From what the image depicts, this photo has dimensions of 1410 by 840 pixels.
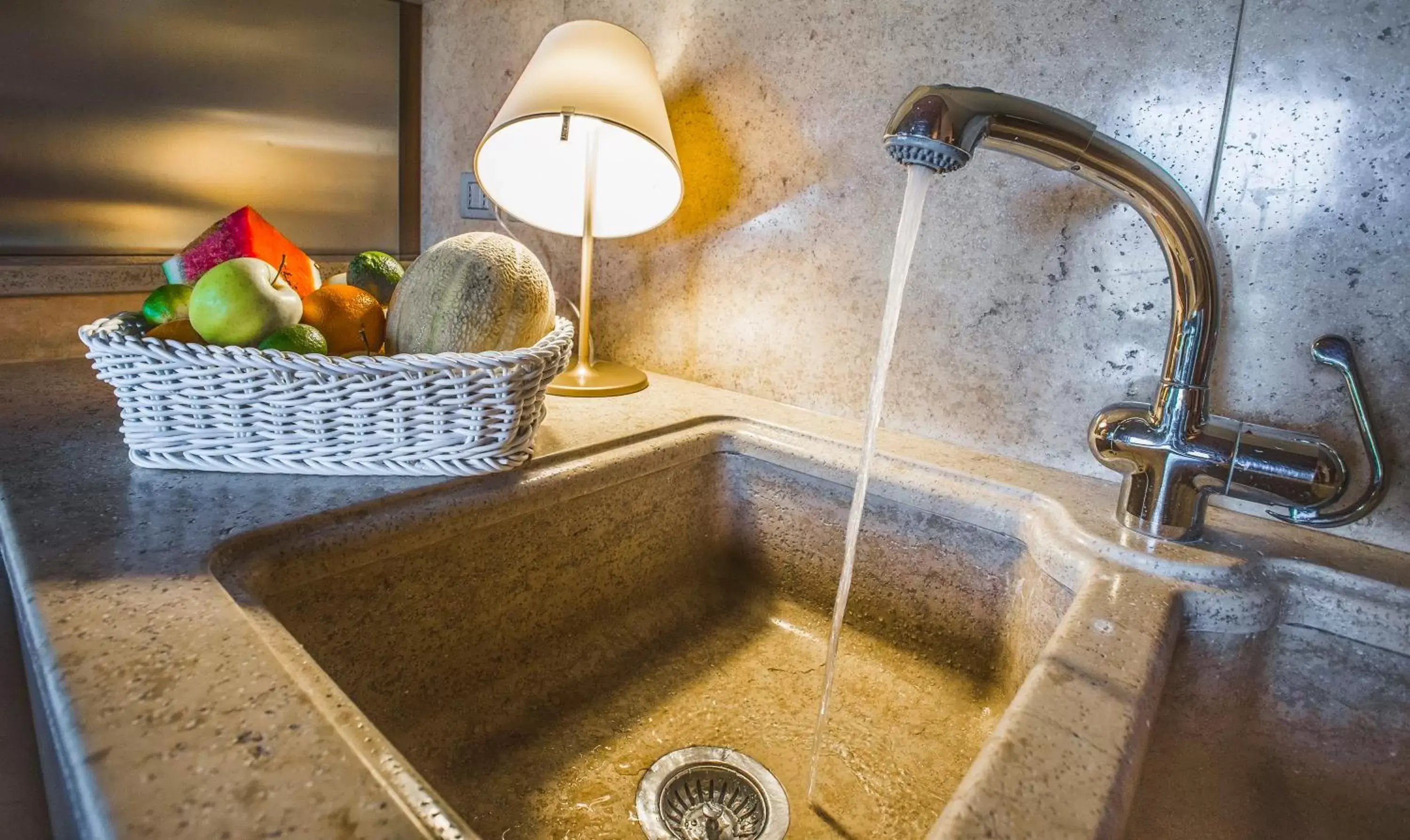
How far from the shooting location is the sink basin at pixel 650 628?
1.93 ft

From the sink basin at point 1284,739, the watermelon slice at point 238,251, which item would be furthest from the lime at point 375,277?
the sink basin at point 1284,739

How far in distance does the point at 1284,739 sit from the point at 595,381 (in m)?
0.83

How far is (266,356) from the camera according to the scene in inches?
22.9

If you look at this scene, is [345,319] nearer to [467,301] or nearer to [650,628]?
[467,301]

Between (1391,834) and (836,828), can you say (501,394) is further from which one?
(1391,834)

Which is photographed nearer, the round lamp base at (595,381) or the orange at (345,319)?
the orange at (345,319)

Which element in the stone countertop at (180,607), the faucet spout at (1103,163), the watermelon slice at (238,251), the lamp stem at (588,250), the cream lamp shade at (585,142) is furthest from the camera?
the lamp stem at (588,250)

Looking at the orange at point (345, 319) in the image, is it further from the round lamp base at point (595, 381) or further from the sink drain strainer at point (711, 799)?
the sink drain strainer at point (711, 799)

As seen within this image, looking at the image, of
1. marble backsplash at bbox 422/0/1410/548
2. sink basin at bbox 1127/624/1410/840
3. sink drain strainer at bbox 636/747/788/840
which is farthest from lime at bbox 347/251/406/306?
sink basin at bbox 1127/624/1410/840

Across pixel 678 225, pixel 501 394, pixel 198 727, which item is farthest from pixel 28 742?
pixel 678 225

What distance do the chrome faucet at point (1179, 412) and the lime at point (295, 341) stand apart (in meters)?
0.50

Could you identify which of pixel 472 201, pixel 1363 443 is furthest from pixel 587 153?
pixel 1363 443

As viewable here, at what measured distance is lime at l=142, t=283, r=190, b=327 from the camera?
2.19 feet

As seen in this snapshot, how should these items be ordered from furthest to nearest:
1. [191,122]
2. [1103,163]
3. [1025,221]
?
[191,122], [1025,221], [1103,163]
